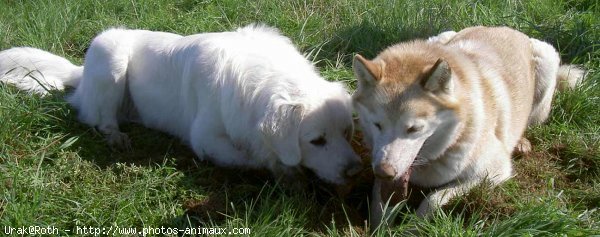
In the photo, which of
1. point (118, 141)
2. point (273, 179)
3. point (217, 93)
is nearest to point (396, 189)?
point (273, 179)

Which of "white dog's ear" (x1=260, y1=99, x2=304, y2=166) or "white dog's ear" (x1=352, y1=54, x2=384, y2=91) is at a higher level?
"white dog's ear" (x1=352, y1=54, x2=384, y2=91)

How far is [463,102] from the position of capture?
3584 mm

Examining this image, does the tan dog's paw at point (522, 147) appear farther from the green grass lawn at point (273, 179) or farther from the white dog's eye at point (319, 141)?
the white dog's eye at point (319, 141)

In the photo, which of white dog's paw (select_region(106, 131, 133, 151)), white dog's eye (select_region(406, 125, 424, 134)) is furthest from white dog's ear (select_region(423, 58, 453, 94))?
white dog's paw (select_region(106, 131, 133, 151))

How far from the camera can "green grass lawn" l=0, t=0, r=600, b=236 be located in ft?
11.8

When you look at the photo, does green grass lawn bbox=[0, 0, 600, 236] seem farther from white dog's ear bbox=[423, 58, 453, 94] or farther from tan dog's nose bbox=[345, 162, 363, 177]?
white dog's ear bbox=[423, 58, 453, 94]

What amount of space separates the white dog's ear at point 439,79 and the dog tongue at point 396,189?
0.49m

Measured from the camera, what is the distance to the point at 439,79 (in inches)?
134

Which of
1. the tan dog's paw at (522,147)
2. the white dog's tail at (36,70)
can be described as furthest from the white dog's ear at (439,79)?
the white dog's tail at (36,70)

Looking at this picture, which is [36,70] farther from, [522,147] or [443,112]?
[522,147]

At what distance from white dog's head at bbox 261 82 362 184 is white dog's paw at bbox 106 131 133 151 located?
1.27m

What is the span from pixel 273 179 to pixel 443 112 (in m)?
1.21

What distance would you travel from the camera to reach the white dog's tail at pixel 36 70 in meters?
5.14

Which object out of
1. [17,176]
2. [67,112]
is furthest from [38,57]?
[17,176]
